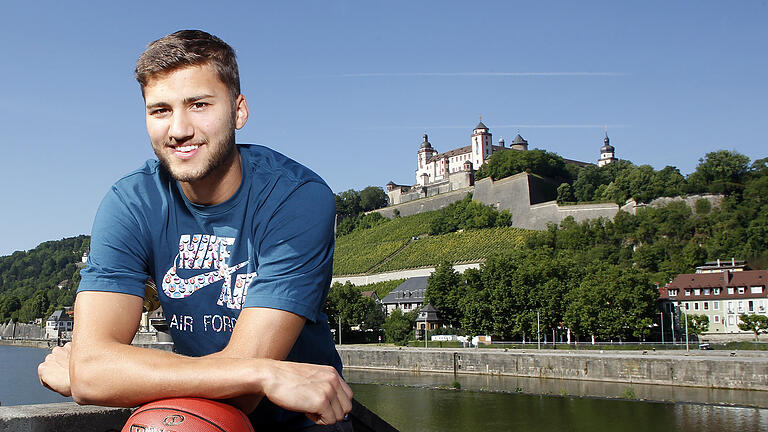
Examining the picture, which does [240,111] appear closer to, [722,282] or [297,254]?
[297,254]

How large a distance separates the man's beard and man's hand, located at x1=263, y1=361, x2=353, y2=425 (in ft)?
1.53

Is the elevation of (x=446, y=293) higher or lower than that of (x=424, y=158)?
lower

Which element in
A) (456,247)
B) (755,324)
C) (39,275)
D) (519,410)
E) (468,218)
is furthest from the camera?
(39,275)

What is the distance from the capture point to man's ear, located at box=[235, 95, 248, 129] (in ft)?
5.56

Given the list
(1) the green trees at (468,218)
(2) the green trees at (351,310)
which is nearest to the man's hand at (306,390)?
(2) the green trees at (351,310)

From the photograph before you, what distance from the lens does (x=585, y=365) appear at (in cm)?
3219

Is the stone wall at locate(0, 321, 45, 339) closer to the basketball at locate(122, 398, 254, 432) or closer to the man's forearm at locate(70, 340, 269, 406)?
the man's forearm at locate(70, 340, 269, 406)

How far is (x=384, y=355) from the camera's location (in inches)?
1613

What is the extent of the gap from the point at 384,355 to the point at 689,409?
2030cm

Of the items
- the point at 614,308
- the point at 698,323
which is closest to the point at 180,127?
the point at 614,308

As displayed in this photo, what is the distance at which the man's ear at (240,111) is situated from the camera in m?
1.70

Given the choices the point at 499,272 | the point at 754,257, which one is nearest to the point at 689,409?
the point at 499,272

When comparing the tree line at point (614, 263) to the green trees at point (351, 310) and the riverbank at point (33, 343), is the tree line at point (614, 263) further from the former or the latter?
the riverbank at point (33, 343)

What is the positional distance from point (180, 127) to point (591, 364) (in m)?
32.5
